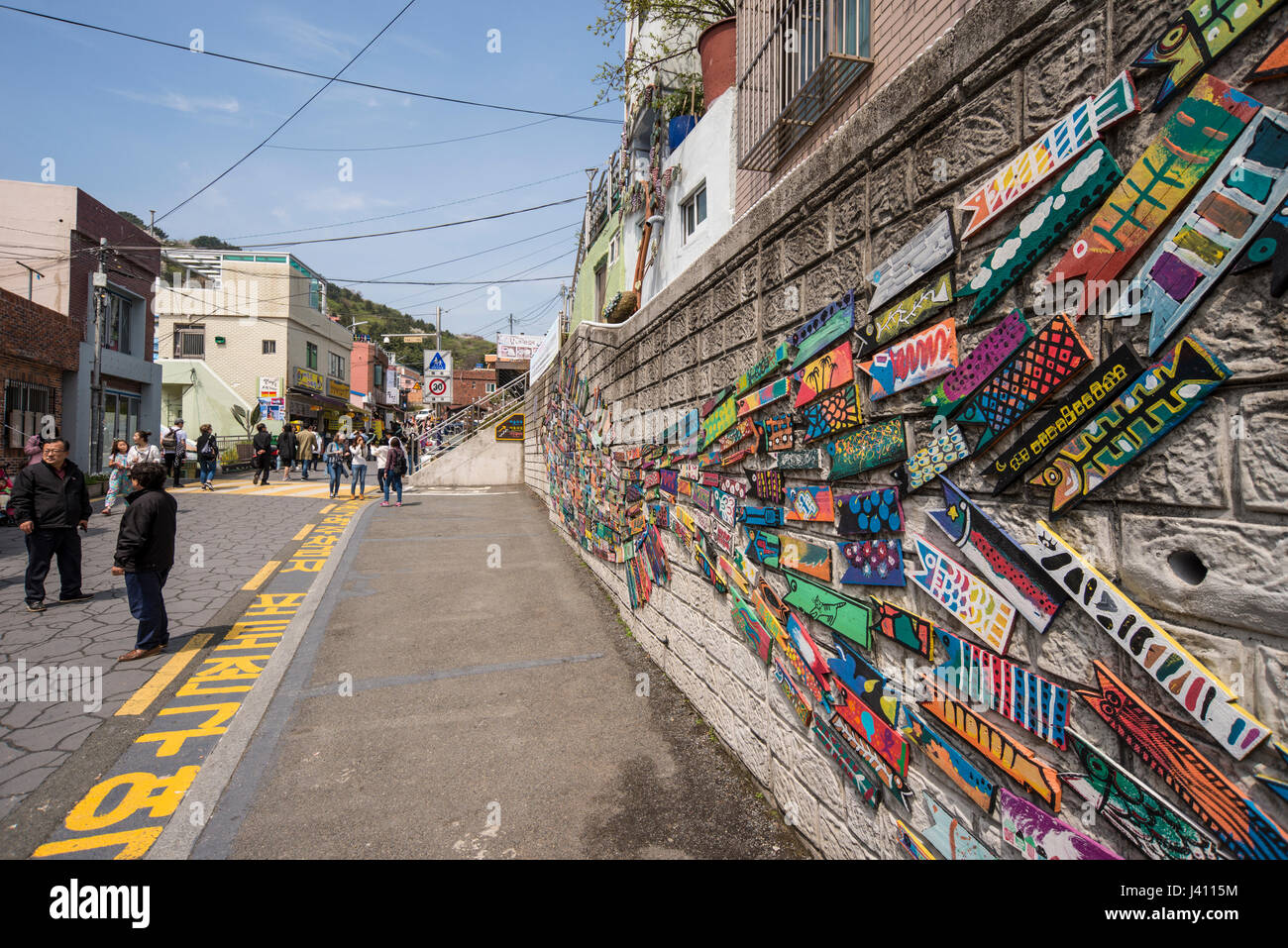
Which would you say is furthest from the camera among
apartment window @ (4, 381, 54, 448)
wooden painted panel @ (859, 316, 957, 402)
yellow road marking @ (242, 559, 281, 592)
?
apartment window @ (4, 381, 54, 448)

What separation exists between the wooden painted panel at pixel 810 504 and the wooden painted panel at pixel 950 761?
34.9 inches

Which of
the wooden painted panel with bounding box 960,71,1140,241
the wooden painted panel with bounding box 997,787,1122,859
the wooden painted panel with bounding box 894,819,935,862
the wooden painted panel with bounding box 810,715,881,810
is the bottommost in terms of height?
the wooden painted panel with bounding box 894,819,935,862

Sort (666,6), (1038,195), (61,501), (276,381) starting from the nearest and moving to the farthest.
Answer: (1038,195) → (61,501) → (666,6) → (276,381)

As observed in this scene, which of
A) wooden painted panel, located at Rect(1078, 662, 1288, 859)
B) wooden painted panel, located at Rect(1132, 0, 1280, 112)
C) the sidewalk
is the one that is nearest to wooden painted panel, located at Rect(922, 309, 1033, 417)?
wooden painted panel, located at Rect(1132, 0, 1280, 112)

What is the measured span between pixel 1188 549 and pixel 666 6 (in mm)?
10863

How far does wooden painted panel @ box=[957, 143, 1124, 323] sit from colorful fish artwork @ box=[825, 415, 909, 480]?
0.51 m

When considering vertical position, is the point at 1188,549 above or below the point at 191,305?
below

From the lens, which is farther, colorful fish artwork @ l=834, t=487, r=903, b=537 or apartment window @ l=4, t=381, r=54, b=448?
apartment window @ l=4, t=381, r=54, b=448

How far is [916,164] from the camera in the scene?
97.6 inches

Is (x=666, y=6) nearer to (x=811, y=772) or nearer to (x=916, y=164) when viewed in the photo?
(x=916, y=164)

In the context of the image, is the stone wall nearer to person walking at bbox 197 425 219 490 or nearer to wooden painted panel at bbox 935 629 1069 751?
wooden painted panel at bbox 935 629 1069 751

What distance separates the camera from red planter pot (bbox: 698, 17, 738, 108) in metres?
8.28

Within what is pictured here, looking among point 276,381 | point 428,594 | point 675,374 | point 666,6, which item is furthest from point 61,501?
point 276,381
